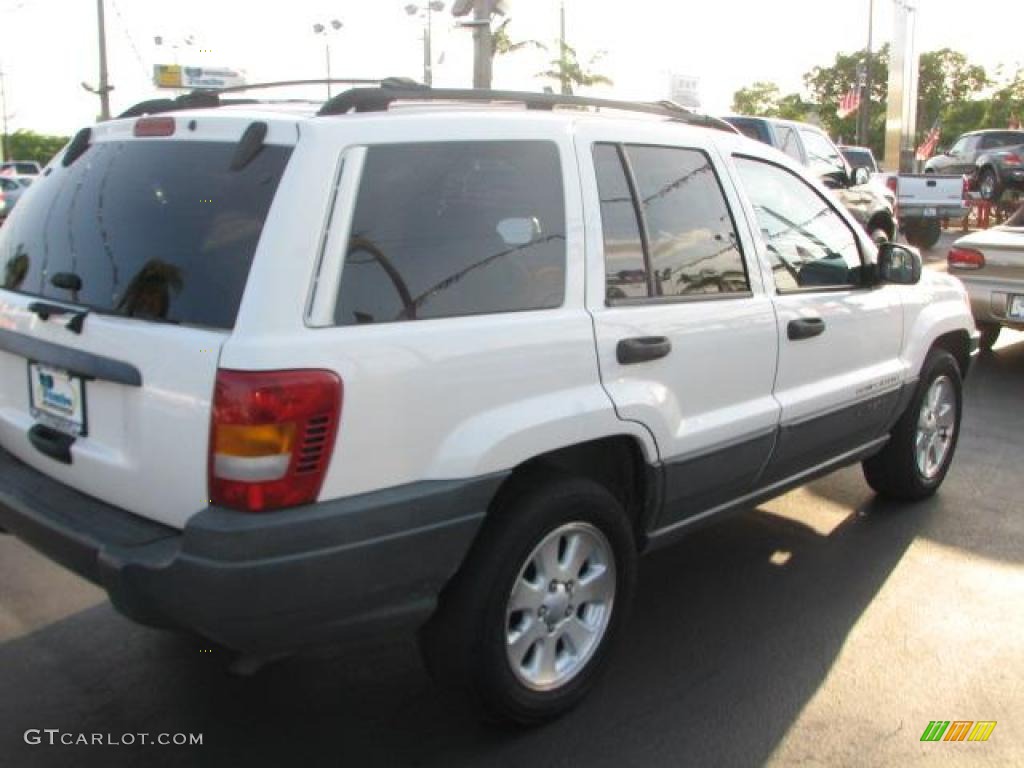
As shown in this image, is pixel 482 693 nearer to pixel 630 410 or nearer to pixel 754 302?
pixel 630 410

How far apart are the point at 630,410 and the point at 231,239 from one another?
1.26 m

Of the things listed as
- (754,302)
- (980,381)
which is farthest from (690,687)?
(980,381)

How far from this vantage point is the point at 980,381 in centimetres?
772

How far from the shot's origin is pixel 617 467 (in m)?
3.25

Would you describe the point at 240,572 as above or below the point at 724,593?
above

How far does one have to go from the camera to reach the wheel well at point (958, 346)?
4.95m

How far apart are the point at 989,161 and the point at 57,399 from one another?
2416 centimetres

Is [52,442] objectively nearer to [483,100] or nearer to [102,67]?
[483,100]

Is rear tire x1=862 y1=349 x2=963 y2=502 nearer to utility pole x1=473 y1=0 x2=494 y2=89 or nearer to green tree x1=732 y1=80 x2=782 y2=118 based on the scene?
utility pole x1=473 y1=0 x2=494 y2=89

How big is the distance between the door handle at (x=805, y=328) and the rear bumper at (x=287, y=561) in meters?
1.54

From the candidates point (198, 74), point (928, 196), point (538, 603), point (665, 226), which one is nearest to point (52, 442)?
point (538, 603)

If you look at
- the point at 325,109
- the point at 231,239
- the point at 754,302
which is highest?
the point at 325,109

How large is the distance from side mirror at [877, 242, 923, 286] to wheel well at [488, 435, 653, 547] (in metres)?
1.64

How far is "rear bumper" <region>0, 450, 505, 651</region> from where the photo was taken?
2324 millimetres
